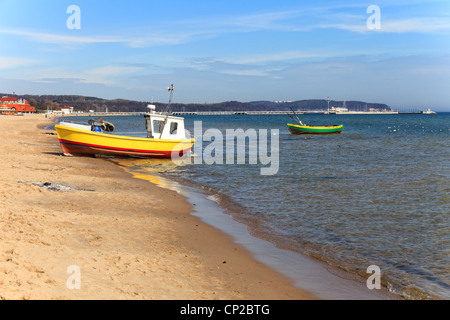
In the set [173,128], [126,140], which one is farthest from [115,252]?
[173,128]

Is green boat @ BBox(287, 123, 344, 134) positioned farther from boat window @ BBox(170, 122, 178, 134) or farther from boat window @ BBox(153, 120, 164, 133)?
boat window @ BBox(153, 120, 164, 133)

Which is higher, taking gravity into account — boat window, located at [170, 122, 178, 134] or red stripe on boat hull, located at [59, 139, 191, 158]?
boat window, located at [170, 122, 178, 134]

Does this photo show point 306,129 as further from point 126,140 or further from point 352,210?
point 352,210

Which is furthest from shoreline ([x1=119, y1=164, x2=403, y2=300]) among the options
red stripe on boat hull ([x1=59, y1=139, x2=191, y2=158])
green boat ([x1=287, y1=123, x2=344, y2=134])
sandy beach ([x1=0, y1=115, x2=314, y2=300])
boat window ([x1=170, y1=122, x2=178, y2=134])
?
green boat ([x1=287, y1=123, x2=344, y2=134])

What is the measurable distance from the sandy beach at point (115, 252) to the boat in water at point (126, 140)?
1073cm

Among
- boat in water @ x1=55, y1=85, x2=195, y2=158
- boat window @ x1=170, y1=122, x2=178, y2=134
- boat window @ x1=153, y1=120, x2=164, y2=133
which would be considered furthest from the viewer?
boat window @ x1=170, y1=122, x2=178, y2=134

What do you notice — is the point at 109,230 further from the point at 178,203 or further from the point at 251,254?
the point at 178,203

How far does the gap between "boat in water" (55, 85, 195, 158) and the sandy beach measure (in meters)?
10.7

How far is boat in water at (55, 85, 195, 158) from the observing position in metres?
23.5

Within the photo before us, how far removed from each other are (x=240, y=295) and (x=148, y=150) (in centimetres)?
1969

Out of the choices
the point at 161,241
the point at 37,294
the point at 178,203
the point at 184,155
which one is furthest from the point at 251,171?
the point at 37,294

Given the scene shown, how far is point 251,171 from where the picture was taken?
22.0 meters

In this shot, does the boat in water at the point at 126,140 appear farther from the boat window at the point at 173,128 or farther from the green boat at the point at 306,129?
the green boat at the point at 306,129

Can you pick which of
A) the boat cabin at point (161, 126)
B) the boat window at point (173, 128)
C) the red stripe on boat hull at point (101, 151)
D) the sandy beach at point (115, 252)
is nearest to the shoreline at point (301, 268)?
the sandy beach at point (115, 252)
